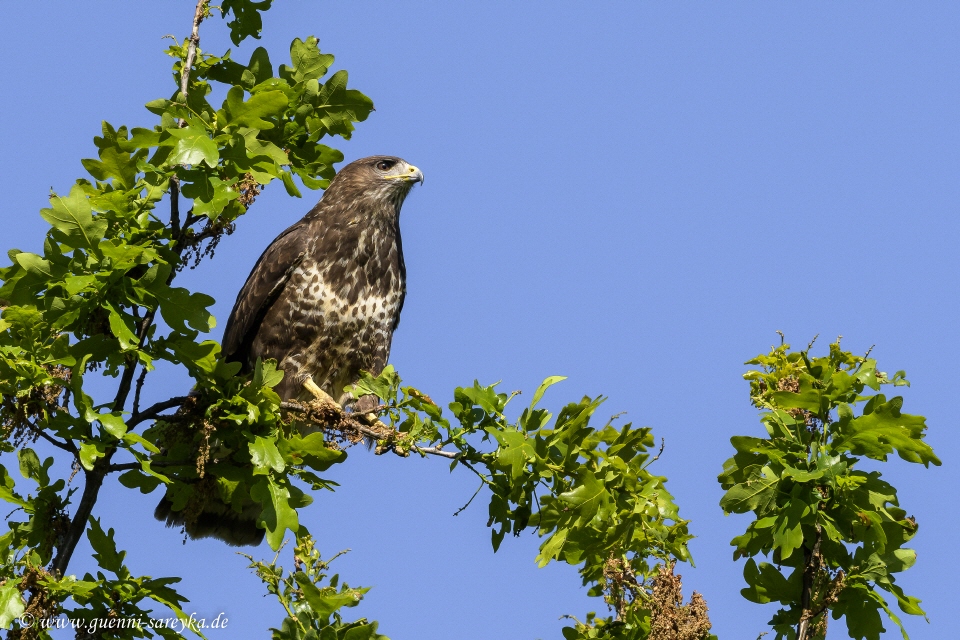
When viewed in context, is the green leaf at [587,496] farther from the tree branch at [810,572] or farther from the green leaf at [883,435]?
the green leaf at [883,435]

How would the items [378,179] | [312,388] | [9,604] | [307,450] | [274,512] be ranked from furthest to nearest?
1. [378,179]
2. [312,388]
3. [307,450]
4. [274,512]
5. [9,604]

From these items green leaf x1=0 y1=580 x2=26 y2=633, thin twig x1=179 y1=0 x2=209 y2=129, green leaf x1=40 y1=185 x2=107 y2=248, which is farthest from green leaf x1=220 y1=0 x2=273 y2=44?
green leaf x1=0 y1=580 x2=26 y2=633

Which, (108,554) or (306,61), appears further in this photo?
(306,61)

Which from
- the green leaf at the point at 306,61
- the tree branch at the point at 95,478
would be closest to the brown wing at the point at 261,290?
the green leaf at the point at 306,61

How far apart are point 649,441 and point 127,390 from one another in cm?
207

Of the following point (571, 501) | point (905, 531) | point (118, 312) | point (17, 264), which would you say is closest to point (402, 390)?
→ point (571, 501)

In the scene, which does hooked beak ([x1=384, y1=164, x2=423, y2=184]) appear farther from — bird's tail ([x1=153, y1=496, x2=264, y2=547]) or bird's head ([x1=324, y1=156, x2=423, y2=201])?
bird's tail ([x1=153, y1=496, x2=264, y2=547])

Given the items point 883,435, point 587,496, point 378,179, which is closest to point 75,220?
point 587,496

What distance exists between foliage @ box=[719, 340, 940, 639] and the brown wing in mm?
3475

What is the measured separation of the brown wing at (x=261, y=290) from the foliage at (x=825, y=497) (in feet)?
11.4

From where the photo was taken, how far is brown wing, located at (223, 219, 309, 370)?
7406mm

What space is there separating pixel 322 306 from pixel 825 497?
3.58 m

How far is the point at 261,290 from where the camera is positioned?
7.41m

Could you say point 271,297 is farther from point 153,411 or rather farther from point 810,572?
point 810,572
